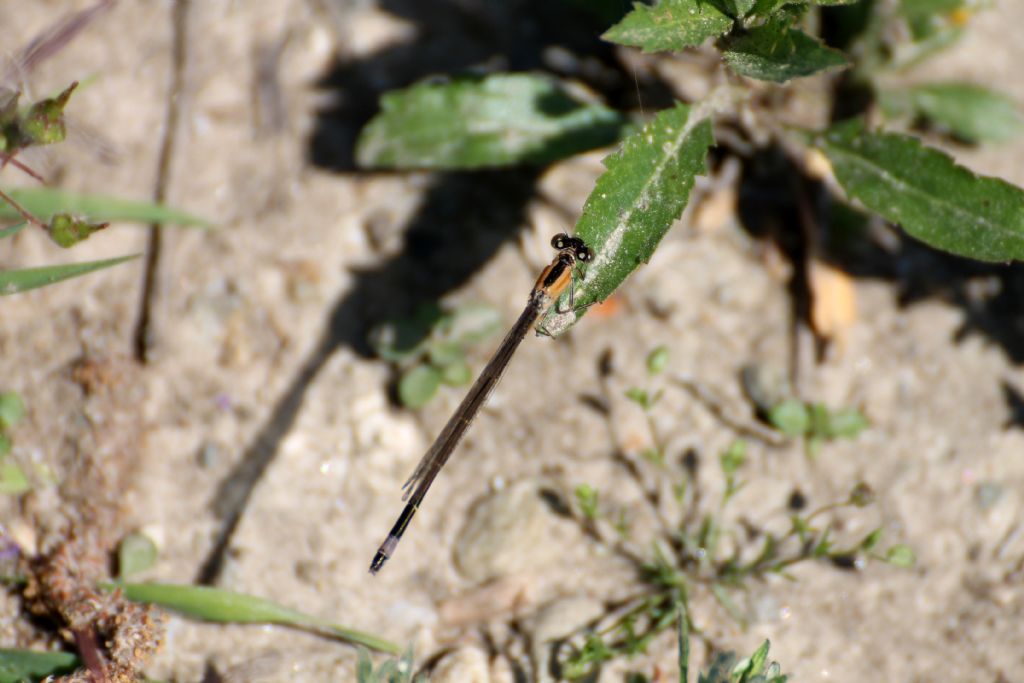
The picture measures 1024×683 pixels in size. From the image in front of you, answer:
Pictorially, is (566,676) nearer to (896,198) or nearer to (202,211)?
(896,198)

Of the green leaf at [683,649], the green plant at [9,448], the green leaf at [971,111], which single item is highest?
the green leaf at [971,111]

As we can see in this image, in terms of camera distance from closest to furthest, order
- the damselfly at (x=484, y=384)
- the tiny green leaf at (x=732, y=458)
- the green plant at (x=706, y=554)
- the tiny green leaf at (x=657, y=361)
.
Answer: the damselfly at (x=484, y=384), the green plant at (x=706, y=554), the tiny green leaf at (x=732, y=458), the tiny green leaf at (x=657, y=361)

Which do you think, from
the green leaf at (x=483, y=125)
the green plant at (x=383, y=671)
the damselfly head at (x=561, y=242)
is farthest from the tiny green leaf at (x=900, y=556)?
the green leaf at (x=483, y=125)

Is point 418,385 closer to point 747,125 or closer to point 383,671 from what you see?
point 383,671

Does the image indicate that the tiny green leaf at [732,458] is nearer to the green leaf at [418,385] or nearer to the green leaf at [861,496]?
the green leaf at [861,496]

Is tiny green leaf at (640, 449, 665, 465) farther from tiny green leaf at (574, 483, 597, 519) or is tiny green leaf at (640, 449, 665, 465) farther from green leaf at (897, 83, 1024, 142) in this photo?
green leaf at (897, 83, 1024, 142)
